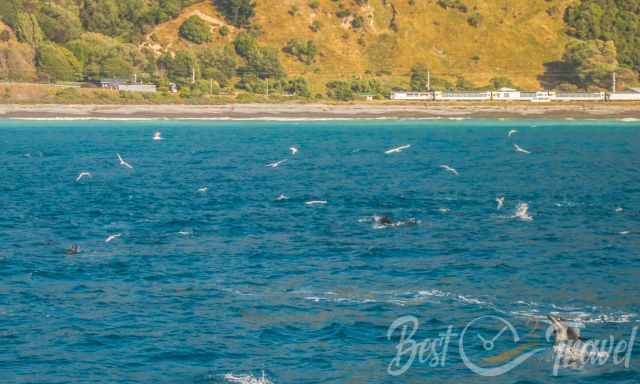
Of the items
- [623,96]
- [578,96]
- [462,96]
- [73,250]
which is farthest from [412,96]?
[73,250]

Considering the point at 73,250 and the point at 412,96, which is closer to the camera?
the point at 73,250

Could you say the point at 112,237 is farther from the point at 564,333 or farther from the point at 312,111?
the point at 312,111

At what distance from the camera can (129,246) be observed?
42844mm

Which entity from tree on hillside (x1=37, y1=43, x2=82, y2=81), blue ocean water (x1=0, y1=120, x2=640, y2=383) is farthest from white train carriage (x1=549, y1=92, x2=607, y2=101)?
blue ocean water (x1=0, y1=120, x2=640, y2=383)

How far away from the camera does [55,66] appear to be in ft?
641

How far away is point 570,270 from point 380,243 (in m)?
8.68

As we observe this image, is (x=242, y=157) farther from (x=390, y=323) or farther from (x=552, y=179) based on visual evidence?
(x=390, y=323)

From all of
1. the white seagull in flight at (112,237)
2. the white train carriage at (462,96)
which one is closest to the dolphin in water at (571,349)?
the white seagull in flight at (112,237)

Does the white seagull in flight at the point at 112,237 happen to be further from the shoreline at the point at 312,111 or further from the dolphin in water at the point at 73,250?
the shoreline at the point at 312,111

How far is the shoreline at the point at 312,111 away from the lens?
6698 inches

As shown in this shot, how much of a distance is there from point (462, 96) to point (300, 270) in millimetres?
157500

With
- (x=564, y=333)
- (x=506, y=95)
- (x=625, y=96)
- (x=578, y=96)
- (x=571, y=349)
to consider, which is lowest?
(x=571, y=349)

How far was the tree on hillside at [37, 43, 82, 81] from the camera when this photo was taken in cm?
19475

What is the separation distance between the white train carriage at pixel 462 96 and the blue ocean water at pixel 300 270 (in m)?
110
